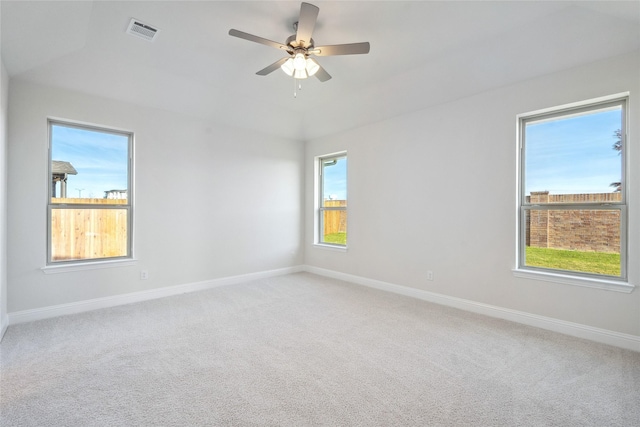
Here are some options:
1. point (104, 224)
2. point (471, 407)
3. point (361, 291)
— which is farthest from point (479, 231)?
point (104, 224)

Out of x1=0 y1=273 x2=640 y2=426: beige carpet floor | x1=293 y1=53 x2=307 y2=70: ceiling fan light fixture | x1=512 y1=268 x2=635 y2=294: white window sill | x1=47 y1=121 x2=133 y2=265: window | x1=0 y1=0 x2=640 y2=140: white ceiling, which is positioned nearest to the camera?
x1=0 y1=273 x2=640 y2=426: beige carpet floor

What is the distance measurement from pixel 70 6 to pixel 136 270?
9.63 feet

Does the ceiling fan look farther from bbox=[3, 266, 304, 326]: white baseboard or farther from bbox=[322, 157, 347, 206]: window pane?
bbox=[3, 266, 304, 326]: white baseboard

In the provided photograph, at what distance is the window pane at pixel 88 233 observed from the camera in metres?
3.50

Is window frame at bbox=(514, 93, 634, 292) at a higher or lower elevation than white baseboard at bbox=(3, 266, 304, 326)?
higher

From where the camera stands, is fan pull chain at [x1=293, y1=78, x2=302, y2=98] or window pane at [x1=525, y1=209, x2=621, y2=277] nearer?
window pane at [x1=525, y1=209, x2=621, y2=277]

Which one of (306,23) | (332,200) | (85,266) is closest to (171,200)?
(85,266)

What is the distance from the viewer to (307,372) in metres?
2.25

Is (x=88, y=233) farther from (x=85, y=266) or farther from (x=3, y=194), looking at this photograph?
(x=3, y=194)

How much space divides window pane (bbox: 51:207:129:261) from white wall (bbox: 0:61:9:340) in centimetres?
46

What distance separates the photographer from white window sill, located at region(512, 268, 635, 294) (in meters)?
2.64

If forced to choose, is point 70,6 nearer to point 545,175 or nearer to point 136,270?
point 136,270

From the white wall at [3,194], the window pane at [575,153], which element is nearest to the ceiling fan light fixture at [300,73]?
the window pane at [575,153]

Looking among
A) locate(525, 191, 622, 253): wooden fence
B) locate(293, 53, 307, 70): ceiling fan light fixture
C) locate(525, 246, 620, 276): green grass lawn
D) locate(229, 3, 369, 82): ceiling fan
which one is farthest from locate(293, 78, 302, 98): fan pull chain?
locate(525, 246, 620, 276): green grass lawn
